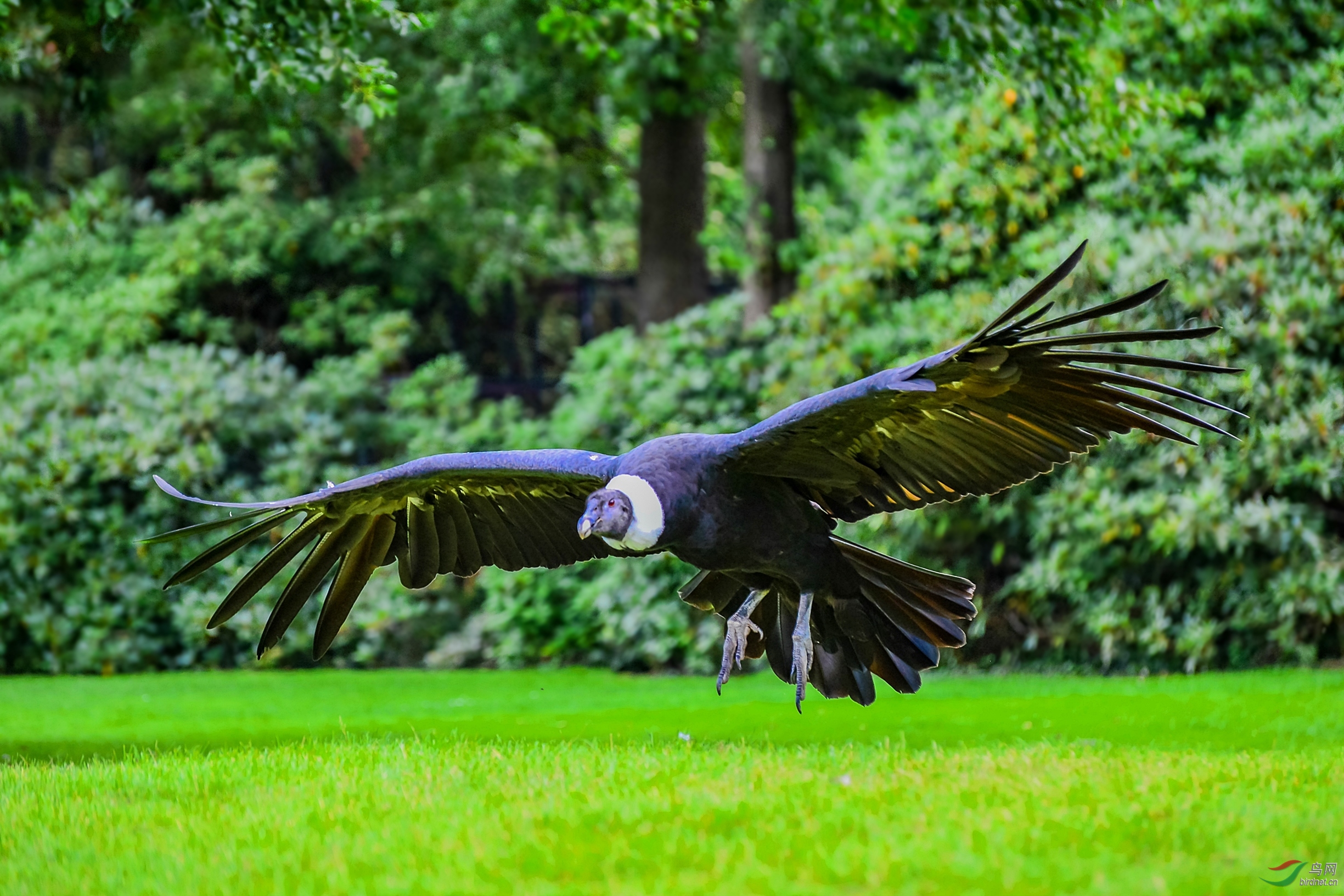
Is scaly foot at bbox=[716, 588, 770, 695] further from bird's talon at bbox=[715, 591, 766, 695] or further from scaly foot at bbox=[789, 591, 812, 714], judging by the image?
scaly foot at bbox=[789, 591, 812, 714]

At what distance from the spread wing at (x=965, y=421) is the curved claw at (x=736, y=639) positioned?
59cm

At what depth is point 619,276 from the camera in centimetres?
1725

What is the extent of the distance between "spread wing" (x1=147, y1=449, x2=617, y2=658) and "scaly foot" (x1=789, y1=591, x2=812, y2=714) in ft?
2.76

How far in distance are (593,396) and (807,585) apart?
5712 millimetres

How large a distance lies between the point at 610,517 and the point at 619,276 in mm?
12645

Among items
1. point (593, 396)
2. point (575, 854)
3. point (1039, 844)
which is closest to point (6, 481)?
point (593, 396)

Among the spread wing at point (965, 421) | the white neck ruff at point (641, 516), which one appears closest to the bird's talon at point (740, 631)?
the spread wing at point (965, 421)

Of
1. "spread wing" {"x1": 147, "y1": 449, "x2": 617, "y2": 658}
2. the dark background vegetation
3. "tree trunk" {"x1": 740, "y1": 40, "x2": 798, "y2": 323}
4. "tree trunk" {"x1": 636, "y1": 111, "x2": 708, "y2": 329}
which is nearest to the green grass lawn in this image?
"spread wing" {"x1": 147, "y1": 449, "x2": 617, "y2": 658}

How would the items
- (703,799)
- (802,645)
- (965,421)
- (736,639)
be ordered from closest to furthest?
(703,799) → (965,421) → (802,645) → (736,639)

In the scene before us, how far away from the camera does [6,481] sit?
10.5 m

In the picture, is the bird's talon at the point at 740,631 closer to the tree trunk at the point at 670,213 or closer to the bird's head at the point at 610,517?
the bird's head at the point at 610,517

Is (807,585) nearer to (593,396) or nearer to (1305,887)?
(1305,887)

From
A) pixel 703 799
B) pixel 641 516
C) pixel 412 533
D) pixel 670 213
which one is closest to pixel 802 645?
pixel 641 516

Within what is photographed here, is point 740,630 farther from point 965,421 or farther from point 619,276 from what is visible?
point 619,276
